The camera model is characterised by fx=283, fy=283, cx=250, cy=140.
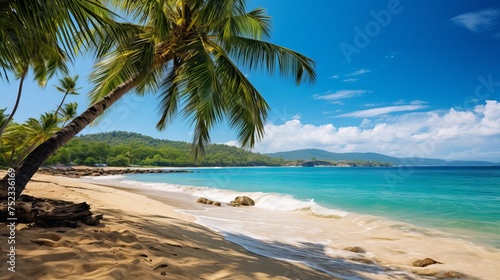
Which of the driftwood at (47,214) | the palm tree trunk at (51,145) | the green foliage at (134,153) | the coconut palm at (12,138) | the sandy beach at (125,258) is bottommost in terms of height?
the sandy beach at (125,258)

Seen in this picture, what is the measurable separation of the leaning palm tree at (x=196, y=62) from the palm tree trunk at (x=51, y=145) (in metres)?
0.02

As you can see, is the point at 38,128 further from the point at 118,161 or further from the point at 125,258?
the point at 118,161

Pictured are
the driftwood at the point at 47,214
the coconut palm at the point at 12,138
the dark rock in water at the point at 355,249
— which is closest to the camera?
the driftwood at the point at 47,214

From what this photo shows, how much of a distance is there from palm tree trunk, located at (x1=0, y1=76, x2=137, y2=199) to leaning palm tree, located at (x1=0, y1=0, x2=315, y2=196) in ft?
0.06

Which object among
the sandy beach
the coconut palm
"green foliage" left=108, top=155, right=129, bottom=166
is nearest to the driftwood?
the sandy beach

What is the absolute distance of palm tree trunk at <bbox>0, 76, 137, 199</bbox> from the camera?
12.6ft

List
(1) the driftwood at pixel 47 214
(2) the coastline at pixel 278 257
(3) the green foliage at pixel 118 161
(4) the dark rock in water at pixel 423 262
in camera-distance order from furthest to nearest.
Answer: (3) the green foliage at pixel 118 161, (4) the dark rock in water at pixel 423 262, (1) the driftwood at pixel 47 214, (2) the coastline at pixel 278 257

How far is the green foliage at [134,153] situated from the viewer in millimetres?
82125

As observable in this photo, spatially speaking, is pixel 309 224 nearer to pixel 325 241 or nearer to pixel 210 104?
pixel 325 241

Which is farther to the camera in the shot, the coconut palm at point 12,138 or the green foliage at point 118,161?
the green foliage at point 118,161

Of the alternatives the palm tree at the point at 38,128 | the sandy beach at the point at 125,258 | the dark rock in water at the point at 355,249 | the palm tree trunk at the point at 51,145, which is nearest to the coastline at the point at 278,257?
the sandy beach at the point at 125,258

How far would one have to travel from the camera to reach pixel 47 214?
3529 mm

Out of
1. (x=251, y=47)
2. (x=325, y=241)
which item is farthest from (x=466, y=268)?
(x=251, y=47)

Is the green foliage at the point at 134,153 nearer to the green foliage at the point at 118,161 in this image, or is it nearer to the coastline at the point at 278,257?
the green foliage at the point at 118,161
